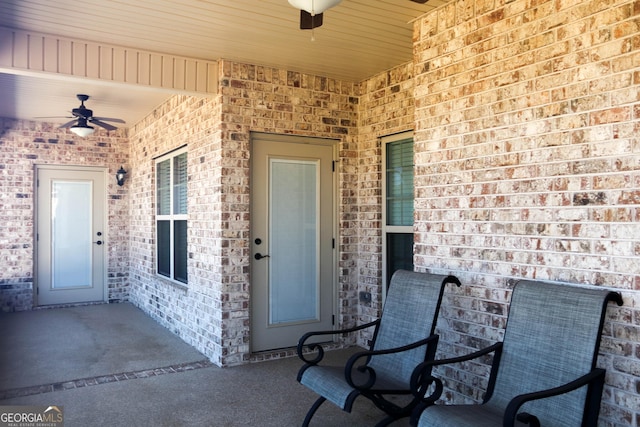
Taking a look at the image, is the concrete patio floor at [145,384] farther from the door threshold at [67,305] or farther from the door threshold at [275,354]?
the door threshold at [67,305]

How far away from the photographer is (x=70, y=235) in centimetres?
797

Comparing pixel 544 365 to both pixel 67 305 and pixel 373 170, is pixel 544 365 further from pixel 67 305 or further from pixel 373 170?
pixel 67 305

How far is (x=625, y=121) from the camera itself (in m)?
2.45

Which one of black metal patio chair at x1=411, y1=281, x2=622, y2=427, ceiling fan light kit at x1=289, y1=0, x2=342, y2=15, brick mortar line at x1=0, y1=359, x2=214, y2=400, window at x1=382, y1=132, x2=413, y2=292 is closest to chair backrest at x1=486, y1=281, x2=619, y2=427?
black metal patio chair at x1=411, y1=281, x2=622, y2=427

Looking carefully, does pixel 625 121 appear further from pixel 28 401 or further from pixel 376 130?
pixel 28 401

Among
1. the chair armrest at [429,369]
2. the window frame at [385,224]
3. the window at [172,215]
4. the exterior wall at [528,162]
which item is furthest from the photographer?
Result: the window at [172,215]

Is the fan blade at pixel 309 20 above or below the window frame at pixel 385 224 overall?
above

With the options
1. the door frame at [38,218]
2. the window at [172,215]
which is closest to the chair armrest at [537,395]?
the window at [172,215]

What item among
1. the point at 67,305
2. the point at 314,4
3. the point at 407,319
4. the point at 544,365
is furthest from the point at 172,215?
the point at 544,365

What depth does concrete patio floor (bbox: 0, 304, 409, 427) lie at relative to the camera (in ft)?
11.5

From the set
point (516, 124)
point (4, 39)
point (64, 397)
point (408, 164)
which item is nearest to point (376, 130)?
point (408, 164)

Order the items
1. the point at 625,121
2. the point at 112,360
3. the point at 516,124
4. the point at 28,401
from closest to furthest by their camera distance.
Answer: the point at 625,121
the point at 516,124
the point at 28,401
the point at 112,360

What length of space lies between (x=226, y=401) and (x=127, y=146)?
576 cm

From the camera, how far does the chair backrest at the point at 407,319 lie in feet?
10.5
